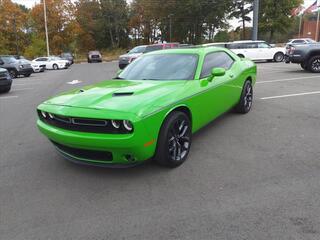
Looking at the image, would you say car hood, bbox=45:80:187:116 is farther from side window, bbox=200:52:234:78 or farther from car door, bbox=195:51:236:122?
side window, bbox=200:52:234:78

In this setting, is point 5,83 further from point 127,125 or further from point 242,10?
point 242,10

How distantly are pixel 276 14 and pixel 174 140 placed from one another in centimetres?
4705

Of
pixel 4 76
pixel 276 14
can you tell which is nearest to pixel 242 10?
pixel 276 14

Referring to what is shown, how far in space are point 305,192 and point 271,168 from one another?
0.64 meters

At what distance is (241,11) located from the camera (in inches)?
1924

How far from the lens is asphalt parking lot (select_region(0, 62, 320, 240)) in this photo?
2783mm

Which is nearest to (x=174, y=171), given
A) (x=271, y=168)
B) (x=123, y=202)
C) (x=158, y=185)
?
(x=158, y=185)

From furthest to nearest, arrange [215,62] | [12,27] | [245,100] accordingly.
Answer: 1. [12,27]
2. [245,100]
3. [215,62]

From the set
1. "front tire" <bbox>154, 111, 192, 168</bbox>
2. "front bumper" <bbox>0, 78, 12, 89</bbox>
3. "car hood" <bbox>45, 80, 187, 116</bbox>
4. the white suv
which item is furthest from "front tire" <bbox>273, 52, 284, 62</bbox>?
"front tire" <bbox>154, 111, 192, 168</bbox>

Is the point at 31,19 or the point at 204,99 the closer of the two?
the point at 204,99

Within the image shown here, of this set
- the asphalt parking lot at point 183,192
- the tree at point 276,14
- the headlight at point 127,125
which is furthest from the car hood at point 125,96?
the tree at point 276,14

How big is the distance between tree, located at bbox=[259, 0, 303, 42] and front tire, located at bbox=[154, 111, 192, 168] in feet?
150

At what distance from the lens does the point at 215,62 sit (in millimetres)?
5383

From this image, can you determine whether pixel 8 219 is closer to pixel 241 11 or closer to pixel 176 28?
pixel 241 11
